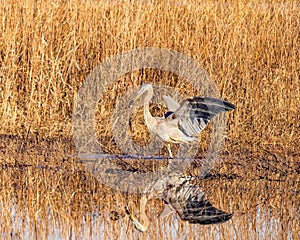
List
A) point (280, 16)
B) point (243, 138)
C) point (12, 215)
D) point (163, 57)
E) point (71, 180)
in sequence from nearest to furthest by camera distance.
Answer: point (12, 215), point (71, 180), point (243, 138), point (163, 57), point (280, 16)

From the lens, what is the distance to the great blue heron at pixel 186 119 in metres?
5.68

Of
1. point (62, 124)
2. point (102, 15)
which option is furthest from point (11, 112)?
point (102, 15)

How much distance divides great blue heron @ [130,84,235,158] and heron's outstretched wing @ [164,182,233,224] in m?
0.66

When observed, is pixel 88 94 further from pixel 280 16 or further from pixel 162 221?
pixel 162 221

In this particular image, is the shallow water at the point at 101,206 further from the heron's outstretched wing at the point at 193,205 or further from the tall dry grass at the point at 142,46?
the tall dry grass at the point at 142,46

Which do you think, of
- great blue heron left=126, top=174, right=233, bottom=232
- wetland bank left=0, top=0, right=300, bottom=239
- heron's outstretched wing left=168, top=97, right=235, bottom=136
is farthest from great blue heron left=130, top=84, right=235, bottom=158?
great blue heron left=126, top=174, right=233, bottom=232

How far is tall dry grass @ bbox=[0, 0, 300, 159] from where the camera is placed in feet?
22.8

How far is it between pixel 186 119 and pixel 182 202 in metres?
1.13

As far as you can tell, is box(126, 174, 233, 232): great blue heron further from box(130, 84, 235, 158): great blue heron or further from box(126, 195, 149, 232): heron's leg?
box(130, 84, 235, 158): great blue heron

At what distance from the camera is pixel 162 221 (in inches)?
177

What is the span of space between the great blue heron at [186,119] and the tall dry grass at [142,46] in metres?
0.79

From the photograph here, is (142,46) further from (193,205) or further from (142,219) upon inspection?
(142,219)

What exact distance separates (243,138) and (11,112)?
2135mm

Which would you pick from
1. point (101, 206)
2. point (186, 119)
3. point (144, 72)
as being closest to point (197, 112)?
point (186, 119)
